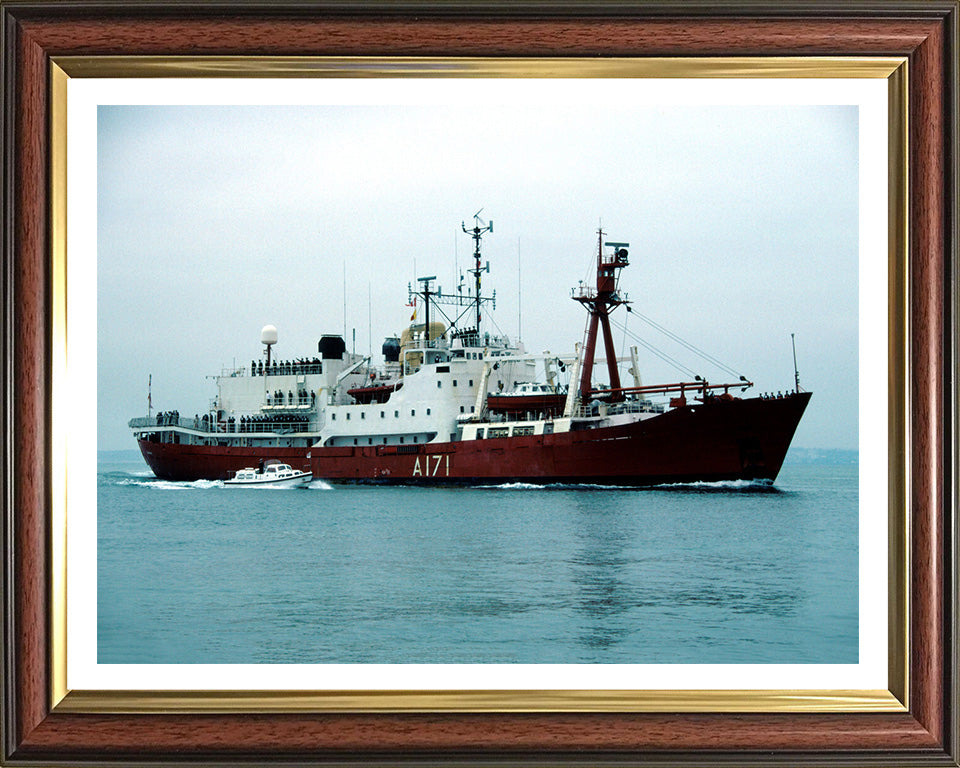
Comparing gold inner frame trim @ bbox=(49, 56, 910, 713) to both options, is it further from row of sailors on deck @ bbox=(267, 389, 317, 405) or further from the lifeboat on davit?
the lifeboat on davit

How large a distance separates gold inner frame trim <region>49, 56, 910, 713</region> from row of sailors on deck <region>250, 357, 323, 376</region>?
2804 mm

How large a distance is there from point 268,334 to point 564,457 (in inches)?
239

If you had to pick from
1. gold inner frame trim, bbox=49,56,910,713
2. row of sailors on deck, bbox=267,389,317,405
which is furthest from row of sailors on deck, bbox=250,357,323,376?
gold inner frame trim, bbox=49,56,910,713

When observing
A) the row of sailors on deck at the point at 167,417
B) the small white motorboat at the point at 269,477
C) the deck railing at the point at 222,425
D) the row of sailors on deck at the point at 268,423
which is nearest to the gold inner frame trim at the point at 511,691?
the deck railing at the point at 222,425

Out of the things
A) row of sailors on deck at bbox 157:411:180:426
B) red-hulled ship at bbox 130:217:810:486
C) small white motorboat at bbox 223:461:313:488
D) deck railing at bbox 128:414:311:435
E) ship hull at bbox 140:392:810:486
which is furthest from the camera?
small white motorboat at bbox 223:461:313:488

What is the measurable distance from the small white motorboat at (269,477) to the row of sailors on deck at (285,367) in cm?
212

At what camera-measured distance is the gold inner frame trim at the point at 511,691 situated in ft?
7.15

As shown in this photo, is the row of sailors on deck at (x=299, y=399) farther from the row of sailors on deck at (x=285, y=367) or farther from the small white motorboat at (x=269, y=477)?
the row of sailors on deck at (x=285, y=367)

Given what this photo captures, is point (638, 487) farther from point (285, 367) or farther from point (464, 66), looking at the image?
point (464, 66)

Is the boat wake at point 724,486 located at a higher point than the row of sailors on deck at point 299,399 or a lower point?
lower

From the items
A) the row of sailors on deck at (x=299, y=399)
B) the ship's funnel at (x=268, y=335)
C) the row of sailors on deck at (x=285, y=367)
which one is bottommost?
the row of sailors on deck at (x=299, y=399)

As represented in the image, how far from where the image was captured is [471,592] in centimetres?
→ 341

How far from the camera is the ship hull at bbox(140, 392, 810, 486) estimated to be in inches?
339

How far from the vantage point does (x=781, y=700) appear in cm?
218
